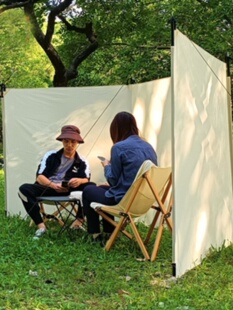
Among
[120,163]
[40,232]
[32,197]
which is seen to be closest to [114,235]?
[120,163]

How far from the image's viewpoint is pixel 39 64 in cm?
1830

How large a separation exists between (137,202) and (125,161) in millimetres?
333

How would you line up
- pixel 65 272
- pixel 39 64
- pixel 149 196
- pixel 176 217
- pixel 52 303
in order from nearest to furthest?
1. pixel 52 303
2. pixel 176 217
3. pixel 65 272
4. pixel 149 196
5. pixel 39 64

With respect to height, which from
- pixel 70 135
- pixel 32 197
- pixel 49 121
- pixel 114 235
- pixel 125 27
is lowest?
pixel 114 235

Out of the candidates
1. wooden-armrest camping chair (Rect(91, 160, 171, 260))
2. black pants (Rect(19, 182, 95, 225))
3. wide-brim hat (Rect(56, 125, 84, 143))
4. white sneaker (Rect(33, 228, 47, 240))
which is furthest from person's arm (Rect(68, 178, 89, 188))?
wooden-armrest camping chair (Rect(91, 160, 171, 260))

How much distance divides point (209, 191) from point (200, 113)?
23.5 inches

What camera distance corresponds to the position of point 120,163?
382cm

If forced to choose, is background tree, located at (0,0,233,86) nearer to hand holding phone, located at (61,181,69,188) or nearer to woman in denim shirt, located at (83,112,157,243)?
hand holding phone, located at (61,181,69,188)

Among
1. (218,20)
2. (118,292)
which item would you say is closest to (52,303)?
(118,292)

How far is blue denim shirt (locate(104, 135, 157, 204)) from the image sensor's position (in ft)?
12.5

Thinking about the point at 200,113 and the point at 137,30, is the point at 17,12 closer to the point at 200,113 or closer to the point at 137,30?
the point at 137,30

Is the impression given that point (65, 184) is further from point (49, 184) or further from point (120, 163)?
point (120, 163)

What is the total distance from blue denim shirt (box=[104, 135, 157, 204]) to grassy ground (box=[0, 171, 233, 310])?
20.6 inches

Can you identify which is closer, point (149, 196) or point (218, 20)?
point (149, 196)
